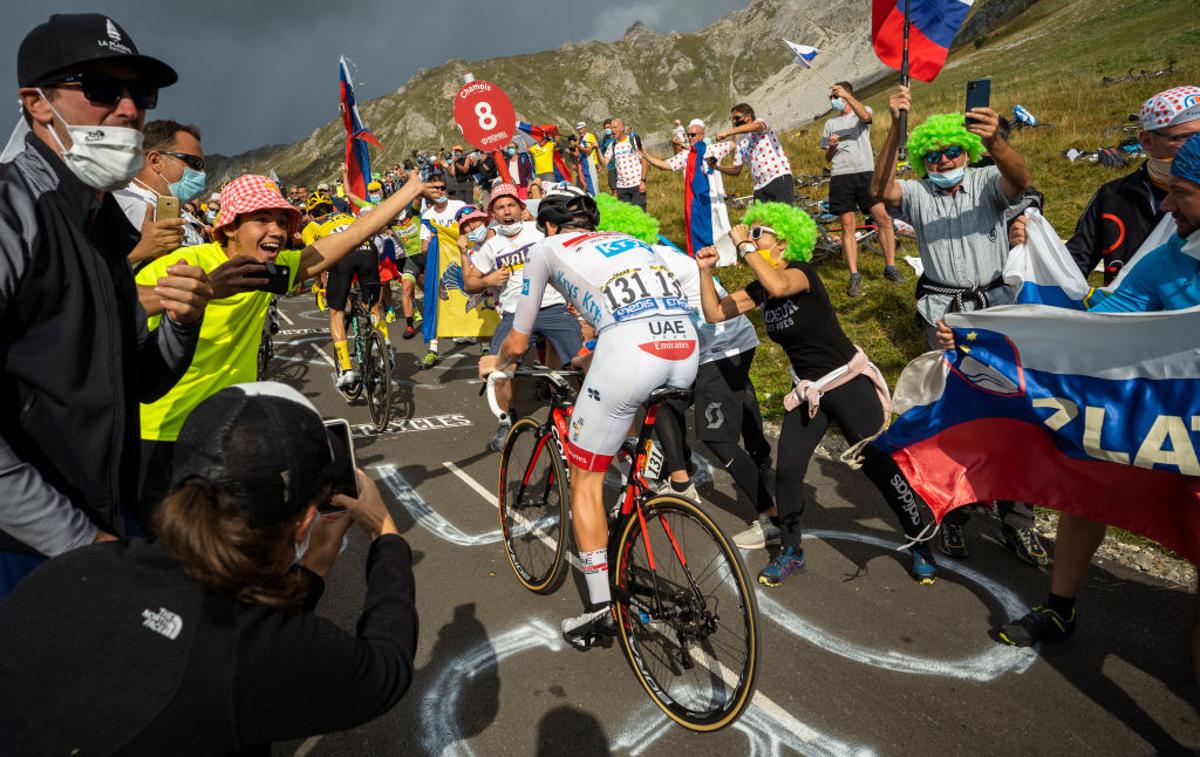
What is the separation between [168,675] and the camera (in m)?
1.29

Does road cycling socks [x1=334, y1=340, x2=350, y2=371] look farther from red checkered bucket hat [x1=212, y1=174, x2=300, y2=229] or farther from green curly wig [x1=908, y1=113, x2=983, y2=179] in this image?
green curly wig [x1=908, y1=113, x2=983, y2=179]

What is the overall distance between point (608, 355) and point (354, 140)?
4.79 m

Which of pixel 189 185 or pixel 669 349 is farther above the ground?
pixel 189 185

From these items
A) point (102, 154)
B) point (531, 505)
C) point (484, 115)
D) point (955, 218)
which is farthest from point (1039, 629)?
point (484, 115)

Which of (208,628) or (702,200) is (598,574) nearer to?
(208,628)

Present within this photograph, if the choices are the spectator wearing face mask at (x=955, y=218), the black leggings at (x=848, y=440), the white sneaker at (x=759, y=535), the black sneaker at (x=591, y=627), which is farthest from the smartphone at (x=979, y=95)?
the black sneaker at (x=591, y=627)

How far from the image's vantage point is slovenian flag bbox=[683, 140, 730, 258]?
33.4ft

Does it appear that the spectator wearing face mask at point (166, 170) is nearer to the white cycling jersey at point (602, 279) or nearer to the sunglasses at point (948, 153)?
the white cycling jersey at point (602, 279)

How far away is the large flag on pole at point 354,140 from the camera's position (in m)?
6.79

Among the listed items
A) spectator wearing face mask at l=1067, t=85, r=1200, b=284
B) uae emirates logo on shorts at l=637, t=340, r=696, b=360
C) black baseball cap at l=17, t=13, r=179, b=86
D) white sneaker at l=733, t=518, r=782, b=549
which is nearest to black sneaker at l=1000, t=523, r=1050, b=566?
white sneaker at l=733, t=518, r=782, b=549

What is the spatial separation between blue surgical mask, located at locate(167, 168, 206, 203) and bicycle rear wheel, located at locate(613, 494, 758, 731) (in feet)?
11.0

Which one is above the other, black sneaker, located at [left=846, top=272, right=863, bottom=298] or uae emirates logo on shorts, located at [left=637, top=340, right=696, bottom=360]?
uae emirates logo on shorts, located at [left=637, top=340, right=696, bottom=360]

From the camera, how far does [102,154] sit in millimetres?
2047

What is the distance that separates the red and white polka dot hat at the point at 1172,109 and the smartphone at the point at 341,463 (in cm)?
408
